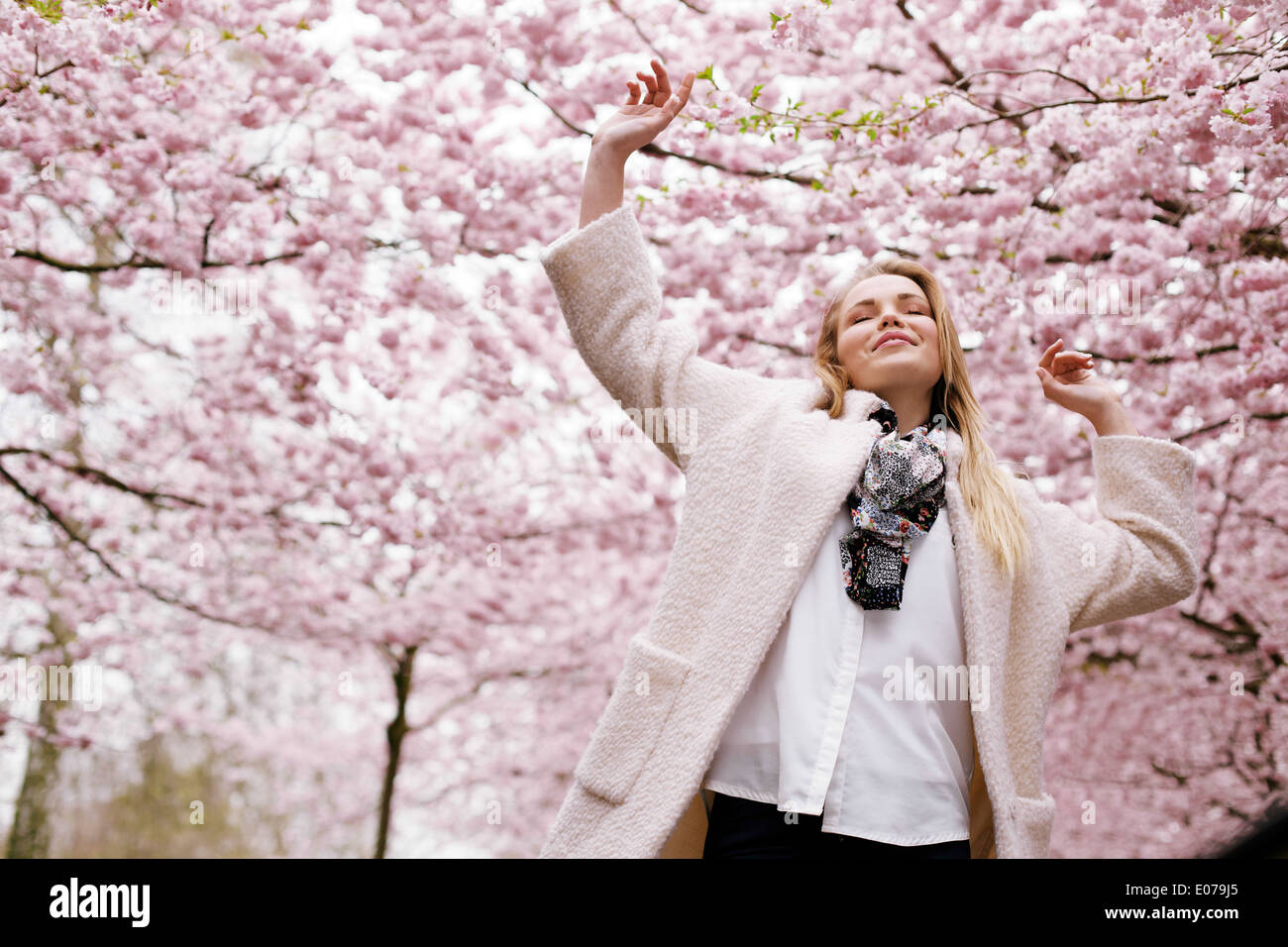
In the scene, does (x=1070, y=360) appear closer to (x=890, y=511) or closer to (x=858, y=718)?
(x=890, y=511)

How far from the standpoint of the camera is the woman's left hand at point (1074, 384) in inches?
96.1

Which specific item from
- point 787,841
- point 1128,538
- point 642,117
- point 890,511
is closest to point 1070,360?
point 1128,538

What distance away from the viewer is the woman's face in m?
2.25

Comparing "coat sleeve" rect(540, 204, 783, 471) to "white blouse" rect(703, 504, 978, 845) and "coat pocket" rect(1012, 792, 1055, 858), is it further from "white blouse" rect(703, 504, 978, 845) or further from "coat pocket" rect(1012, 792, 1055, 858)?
"coat pocket" rect(1012, 792, 1055, 858)

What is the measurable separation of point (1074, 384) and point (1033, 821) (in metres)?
1.05

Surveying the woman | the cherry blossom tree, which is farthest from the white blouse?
the cherry blossom tree

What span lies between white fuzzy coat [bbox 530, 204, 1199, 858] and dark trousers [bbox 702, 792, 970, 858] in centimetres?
9

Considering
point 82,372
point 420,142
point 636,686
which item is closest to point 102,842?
point 82,372

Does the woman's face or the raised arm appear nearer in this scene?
the raised arm

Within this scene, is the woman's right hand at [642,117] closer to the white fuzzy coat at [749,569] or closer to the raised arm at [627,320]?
the raised arm at [627,320]

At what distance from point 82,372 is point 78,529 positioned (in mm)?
982

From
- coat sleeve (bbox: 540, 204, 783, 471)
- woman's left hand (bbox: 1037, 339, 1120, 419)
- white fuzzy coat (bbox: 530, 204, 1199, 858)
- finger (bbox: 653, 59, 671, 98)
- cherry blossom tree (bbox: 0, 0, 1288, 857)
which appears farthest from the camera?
cherry blossom tree (bbox: 0, 0, 1288, 857)

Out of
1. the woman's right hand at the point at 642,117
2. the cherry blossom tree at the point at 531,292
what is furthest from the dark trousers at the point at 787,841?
the cherry blossom tree at the point at 531,292

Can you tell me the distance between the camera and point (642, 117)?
7.18ft
